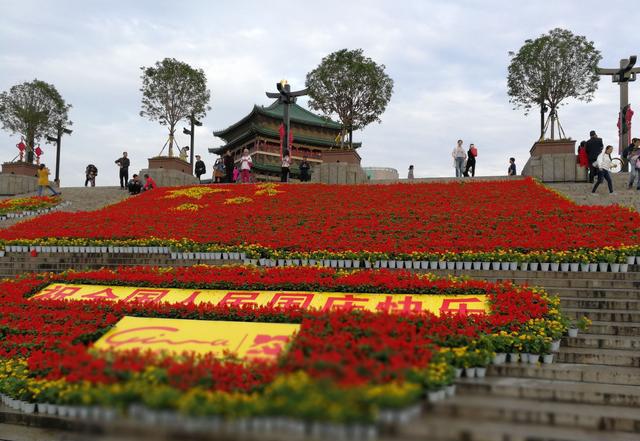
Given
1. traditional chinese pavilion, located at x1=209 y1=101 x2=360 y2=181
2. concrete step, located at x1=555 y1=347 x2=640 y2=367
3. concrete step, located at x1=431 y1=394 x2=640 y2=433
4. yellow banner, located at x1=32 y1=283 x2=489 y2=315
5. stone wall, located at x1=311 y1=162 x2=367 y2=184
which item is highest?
traditional chinese pavilion, located at x1=209 y1=101 x2=360 y2=181

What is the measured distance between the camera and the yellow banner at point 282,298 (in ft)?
24.1

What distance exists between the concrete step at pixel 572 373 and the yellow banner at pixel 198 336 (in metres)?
2.52

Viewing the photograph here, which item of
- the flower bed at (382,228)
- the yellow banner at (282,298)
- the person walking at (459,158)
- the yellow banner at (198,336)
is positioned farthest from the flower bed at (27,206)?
the person walking at (459,158)

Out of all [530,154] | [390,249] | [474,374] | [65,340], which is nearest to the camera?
[474,374]

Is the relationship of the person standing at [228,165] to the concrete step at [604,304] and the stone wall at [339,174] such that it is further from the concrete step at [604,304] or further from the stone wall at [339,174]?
the concrete step at [604,304]

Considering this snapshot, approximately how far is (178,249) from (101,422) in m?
9.58

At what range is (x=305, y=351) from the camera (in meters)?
4.42

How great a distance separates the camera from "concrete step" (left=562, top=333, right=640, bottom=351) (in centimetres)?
646

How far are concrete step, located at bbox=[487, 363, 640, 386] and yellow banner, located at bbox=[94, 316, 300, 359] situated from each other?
2.52 meters

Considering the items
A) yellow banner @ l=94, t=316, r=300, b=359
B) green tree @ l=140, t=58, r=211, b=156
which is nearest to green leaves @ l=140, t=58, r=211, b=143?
green tree @ l=140, t=58, r=211, b=156

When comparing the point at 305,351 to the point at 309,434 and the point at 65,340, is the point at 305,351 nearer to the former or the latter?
the point at 309,434

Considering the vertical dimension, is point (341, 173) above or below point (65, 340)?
above

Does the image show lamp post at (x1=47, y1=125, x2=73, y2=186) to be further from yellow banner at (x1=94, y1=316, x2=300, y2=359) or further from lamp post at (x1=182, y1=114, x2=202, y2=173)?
yellow banner at (x1=94, y1=316, x2=300, y2=359)

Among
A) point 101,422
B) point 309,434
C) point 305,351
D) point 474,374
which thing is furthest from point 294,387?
point 474,374
